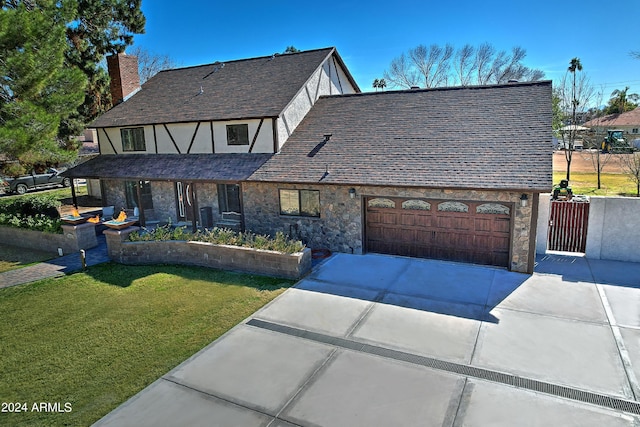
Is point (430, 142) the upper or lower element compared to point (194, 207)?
upper

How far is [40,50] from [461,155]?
14.8 m

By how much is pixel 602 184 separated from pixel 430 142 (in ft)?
57.1

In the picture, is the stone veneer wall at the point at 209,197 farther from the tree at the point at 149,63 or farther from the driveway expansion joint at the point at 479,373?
the tree at the point at 149,63

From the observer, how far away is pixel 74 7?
1502 centimetres

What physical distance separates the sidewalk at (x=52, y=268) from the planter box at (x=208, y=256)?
3.15 ft

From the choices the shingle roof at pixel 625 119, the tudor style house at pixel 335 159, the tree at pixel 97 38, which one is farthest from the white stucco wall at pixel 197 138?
the shingle roof at pixel 625 119

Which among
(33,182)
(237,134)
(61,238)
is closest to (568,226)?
(237,134)

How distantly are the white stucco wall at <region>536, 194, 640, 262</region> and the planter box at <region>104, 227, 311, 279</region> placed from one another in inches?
345

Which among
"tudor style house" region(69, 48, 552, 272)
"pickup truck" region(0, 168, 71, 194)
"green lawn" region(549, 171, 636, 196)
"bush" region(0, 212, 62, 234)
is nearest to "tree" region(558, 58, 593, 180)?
"green lawn" region(549, 171, 636, 196)

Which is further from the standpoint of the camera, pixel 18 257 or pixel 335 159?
pixel 18 257

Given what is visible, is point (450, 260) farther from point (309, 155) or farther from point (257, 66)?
point (257, 66)

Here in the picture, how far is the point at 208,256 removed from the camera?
40.1 ft

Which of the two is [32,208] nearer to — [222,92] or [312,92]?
[222,92]

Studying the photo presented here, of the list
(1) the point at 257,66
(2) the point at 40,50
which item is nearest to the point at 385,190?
(1) the point at 257,66
